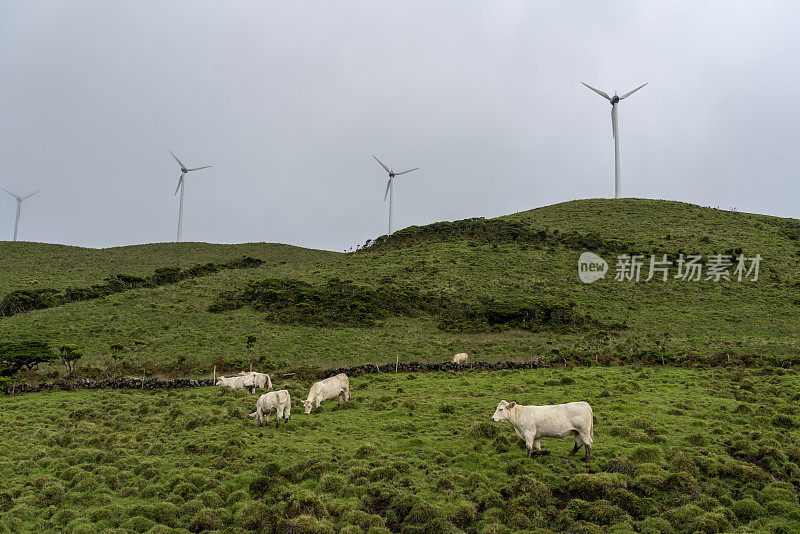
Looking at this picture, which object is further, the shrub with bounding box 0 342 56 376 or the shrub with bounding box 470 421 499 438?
the shrub with bounding box 0 342 56 376

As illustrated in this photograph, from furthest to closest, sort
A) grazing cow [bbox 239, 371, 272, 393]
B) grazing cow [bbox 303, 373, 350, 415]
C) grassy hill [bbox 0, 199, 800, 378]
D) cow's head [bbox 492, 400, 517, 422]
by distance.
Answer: grassy hill [bbox 0, 199, 800, 378], grazing cow [bbox 239, 371, 272, 393], grazing cow [bbox 303, 373, 350, 415], cow's head [bbox 492, 400, 517, 422]

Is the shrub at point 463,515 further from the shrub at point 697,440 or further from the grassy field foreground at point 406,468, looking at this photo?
the shrub at point 697,440

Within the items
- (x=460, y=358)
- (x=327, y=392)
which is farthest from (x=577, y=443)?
(x=460, y=358)

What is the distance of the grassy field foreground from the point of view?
38.1ft

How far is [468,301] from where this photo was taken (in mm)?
55500

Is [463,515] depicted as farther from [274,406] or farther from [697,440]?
[274,406]

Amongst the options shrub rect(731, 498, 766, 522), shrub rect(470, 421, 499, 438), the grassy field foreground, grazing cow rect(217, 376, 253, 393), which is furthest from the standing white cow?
shrub rect(731, 498, 766, 522)

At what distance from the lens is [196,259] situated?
9444 centimetres

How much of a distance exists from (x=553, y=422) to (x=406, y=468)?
4.24 meters

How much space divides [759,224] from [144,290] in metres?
86.8

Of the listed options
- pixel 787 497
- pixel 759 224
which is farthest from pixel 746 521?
pixel 759 224

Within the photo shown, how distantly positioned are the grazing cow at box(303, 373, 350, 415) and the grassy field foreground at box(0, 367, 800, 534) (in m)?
0.68

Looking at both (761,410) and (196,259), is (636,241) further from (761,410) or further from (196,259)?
(196,259)

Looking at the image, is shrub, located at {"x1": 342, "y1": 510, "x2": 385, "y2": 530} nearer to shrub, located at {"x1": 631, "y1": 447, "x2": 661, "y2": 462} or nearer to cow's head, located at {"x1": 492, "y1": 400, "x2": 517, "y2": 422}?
cow's head, located at {"x1": 492, "y1": 400, "x2": 517, "y2": 422}
